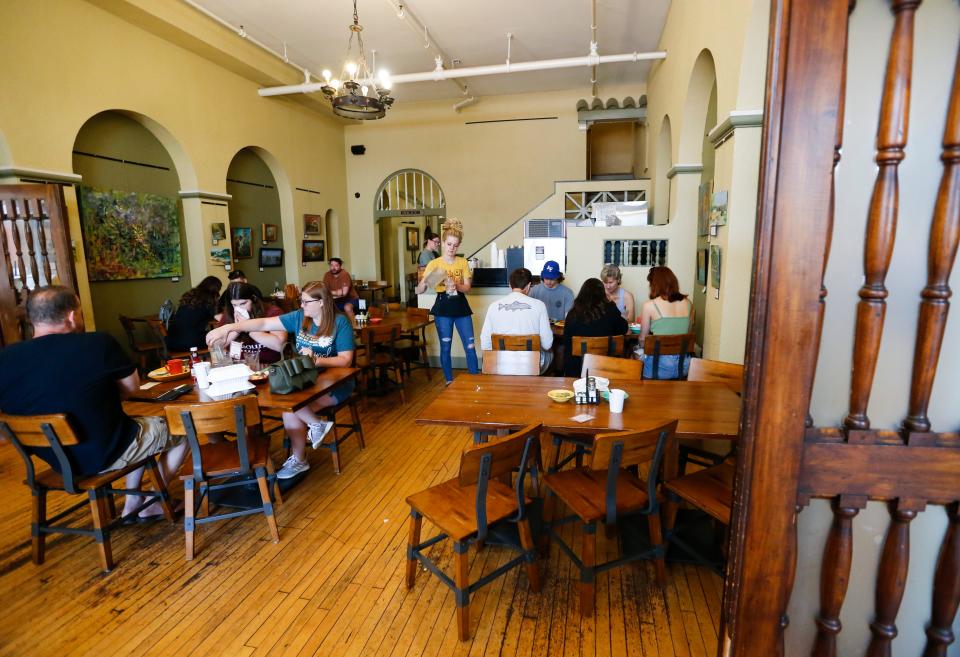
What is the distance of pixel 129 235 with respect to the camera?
6246 mm

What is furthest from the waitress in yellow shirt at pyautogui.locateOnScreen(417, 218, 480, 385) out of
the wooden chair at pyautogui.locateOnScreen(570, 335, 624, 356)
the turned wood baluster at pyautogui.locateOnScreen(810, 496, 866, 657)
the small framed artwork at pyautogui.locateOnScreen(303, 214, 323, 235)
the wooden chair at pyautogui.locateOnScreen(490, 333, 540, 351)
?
the small framed artwork at pyautogui.locateOnScreen(303, 214, 323, 235)

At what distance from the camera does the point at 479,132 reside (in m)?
10.0

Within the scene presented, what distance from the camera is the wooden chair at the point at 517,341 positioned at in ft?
12.6

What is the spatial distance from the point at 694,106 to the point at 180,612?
5805 mm

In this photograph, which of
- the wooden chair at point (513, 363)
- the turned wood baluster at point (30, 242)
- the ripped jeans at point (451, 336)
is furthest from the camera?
the ripped jeans at point (451, 336)

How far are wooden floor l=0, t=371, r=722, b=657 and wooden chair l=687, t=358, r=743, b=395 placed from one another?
1088mm

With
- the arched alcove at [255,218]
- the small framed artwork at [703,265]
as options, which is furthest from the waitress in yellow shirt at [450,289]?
the arched alcove at [255,218]

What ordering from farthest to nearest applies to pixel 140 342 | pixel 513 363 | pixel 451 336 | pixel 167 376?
pixel 140 342 → pixel 451 336 → pixel 513 363 → pixel 167 376

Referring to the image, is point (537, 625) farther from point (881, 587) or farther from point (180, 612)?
point (180, 612)

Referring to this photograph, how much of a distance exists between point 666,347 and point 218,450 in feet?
9.87

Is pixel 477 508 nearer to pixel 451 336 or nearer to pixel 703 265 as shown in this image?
pixel 451 336

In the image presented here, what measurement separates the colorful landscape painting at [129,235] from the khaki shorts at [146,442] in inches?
170

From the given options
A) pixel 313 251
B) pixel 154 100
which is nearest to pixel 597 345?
pixel 154 100

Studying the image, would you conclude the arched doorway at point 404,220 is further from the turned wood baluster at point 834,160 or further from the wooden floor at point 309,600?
the turned wood baluster at point 834,160
